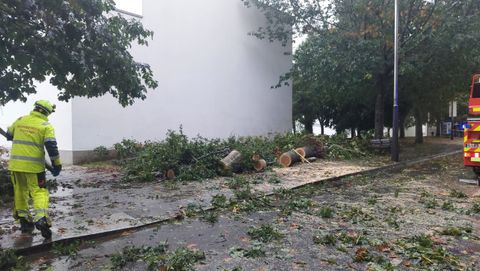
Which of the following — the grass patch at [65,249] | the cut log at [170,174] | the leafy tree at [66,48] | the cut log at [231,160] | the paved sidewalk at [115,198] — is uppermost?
the leafy tree at [66,48]

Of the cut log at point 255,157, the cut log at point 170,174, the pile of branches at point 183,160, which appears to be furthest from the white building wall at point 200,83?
the cut log at point 255,157

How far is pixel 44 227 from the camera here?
5492 mm

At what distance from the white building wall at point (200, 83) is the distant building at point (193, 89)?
0.03m

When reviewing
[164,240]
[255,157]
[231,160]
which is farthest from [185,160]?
[164,240]

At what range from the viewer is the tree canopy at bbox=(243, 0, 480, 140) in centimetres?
1623

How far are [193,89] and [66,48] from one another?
31.7ft

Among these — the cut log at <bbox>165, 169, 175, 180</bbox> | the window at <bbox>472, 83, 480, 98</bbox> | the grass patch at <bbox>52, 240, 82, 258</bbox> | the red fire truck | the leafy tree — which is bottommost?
the grass patch at <bbox>52, 240, 82, 258</bbox>

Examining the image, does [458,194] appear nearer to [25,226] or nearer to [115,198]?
[115,198]

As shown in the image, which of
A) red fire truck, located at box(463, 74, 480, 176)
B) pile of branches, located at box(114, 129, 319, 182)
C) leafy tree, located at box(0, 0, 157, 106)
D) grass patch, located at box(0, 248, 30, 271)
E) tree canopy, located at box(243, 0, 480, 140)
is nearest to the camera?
grass patch, located at box(0, 248, 30, 271)

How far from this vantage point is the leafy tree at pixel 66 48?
25.6 feet

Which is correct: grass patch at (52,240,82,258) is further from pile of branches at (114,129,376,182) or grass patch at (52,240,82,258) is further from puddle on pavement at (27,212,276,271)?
pile of branches at (114,129,376,182)

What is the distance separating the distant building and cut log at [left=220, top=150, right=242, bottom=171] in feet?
17.3

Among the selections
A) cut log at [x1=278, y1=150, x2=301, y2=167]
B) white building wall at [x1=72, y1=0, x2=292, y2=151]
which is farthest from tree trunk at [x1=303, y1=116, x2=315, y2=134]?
cut log at [x1=278, y1=150, x2=301, y2=167]

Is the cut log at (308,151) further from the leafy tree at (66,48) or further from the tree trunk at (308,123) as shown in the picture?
the tree trunk at (308,123)
